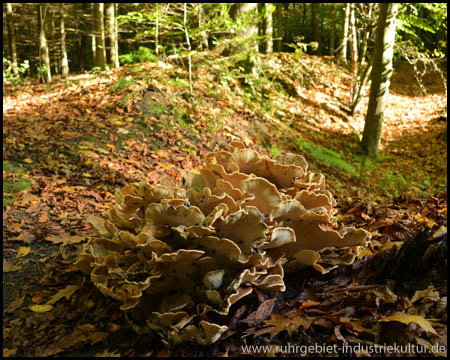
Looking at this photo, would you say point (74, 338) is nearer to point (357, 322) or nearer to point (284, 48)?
point (357, 322)

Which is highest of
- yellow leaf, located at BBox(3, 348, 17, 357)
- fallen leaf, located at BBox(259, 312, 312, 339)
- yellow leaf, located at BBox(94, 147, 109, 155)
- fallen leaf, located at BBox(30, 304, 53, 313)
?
fallen leaf, located at BBox(259, 312, 312, 339)

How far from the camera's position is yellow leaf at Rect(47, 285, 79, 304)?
2.69 metres

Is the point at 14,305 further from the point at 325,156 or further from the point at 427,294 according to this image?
the point at 325,156

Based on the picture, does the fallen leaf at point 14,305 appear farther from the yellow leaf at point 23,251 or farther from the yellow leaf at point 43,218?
the yellow leaf at point 43,218

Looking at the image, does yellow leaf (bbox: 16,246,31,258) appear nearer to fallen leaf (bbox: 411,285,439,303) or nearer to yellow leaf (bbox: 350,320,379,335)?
yellow leaf (bbox: 350,320,379,335)

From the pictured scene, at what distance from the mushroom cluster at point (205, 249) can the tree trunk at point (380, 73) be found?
9443 mm

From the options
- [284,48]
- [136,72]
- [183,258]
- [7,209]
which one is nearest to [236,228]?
[183,258]

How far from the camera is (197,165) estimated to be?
7.00m

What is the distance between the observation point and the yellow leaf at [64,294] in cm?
→ 269

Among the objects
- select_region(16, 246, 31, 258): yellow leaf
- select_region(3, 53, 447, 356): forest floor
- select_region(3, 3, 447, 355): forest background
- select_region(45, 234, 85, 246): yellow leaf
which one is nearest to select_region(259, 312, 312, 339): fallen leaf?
select_region(3, 53, 447, 356): forest floor

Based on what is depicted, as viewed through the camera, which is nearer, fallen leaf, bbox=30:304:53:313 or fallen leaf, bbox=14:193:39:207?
fallen leaf, bbox=30:304:53:313

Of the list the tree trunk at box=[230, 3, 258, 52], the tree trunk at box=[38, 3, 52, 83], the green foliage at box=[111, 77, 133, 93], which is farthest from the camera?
the tree trunk at box=[38, 3, 52, 83]

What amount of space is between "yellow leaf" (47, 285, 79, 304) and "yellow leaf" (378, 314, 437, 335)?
2351 millimetres

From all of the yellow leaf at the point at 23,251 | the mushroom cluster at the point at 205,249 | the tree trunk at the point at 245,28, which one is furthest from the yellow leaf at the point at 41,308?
the tree trunk at the point at 245,28
